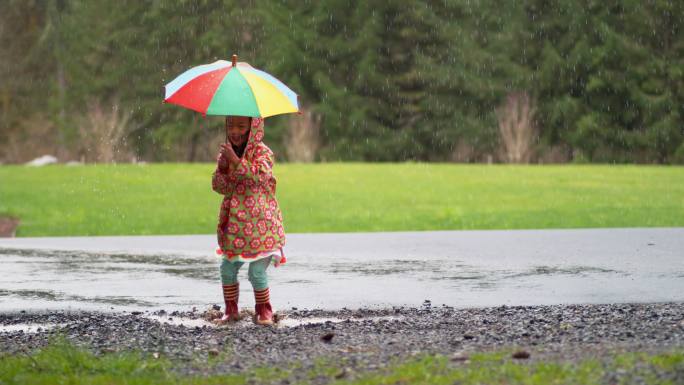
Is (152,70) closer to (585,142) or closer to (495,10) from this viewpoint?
(495,10)

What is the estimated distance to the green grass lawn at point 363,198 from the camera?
18391mm

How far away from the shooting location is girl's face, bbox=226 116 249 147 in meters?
7.39

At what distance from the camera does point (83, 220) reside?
18.9m

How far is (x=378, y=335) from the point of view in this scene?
6629mm

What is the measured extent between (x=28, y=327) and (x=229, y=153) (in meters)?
1.88

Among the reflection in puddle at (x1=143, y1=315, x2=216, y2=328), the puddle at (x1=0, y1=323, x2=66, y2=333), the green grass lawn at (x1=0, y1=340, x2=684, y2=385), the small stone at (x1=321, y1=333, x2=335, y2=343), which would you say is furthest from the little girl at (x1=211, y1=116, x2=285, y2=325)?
the green grass lawn at (x1=0, y1=340, x2=684, y2=385)

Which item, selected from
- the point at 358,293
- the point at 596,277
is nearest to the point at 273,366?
the point at 358,293

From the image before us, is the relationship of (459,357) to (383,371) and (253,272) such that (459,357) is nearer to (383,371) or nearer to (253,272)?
(383,371)

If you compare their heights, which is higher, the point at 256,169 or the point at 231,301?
the point at 256,169

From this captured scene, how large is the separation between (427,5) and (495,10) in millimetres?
2875

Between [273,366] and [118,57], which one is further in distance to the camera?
[118,57]

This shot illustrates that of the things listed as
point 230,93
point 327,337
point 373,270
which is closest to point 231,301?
point 327,337

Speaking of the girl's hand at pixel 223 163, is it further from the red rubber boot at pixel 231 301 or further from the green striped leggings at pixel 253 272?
the red rubber boot at pixel 231 301

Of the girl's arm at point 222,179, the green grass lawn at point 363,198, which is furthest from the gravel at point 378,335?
the green grass lawn at point 363,198
